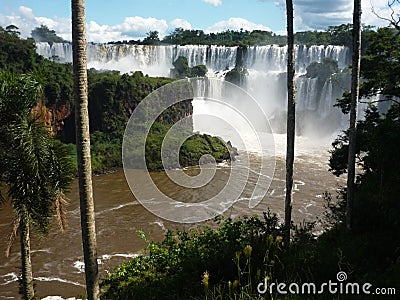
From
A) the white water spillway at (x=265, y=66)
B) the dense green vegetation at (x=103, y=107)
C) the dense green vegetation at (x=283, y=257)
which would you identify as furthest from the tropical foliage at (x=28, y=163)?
the white water spillway at (x=265, y=66)

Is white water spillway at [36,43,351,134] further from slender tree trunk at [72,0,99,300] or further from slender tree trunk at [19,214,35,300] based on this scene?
slender tree trunk at [72,0,99,300]

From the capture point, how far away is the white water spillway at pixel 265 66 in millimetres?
29656

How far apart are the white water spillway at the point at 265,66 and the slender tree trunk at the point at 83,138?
26346 mm

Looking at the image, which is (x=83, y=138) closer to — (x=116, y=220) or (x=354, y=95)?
(x=354, y=95)

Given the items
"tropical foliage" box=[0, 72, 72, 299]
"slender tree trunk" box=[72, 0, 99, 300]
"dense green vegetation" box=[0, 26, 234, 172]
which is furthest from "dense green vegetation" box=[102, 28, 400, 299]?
"dense green vegetation" box=[0, 26, 234, 172]

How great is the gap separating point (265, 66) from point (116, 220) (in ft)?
77.0

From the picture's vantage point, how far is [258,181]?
2003 cm

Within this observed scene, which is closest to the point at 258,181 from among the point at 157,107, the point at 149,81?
the point at 157,107

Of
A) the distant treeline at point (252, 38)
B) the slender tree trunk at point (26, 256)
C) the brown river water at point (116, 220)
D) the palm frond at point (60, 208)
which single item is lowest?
the brown river water at point (116, 220)

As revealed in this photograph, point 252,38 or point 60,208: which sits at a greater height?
point 252,38

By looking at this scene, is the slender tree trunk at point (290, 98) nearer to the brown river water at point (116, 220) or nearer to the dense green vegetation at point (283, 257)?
the dense green vegetation at point (283, 257)

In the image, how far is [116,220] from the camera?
15.5m

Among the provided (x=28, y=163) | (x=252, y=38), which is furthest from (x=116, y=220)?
(x=252, y=38)

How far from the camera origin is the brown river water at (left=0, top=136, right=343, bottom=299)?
11055 millimetres
